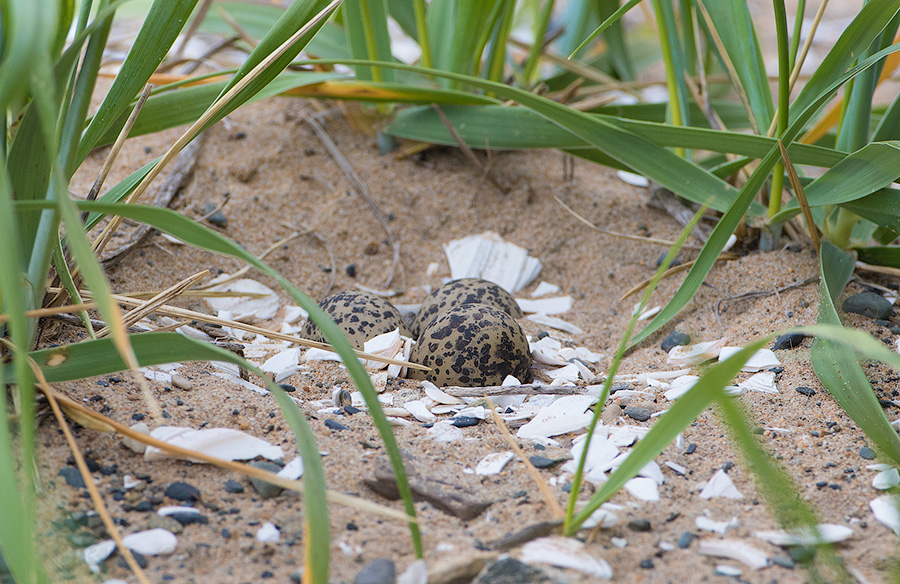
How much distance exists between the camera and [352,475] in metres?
0.97

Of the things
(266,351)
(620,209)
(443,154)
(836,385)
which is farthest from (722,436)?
(443,154)

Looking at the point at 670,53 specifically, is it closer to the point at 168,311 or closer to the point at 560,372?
the point at 560,372

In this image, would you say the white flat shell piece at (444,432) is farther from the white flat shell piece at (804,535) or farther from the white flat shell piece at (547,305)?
the white flat shell piece at (547,305)

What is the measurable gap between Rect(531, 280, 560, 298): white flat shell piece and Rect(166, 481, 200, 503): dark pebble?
46.0 inches

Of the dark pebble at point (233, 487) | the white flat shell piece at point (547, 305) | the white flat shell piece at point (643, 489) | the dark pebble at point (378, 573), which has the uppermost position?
the white flat shell piece at point (547, 305)

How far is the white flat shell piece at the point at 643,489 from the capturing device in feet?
3.11

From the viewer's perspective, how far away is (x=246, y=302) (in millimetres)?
1757

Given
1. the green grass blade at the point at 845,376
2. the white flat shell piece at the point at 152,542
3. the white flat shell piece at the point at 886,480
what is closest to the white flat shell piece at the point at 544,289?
the green grass blade at the point at 845,376

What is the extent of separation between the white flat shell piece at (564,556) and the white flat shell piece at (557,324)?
0.91 meters

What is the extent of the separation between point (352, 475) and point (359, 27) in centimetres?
140

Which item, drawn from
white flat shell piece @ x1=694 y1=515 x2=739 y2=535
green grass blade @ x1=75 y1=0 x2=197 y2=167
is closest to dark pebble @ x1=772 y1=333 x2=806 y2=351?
white flat shell piece @ x1=694 y1=515 x2=739 y2=535

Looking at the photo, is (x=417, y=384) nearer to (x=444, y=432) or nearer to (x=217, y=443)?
(x=444, y=432)

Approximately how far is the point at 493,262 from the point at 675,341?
0.59 m

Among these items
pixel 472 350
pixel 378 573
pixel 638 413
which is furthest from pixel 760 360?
pixel 378 573
